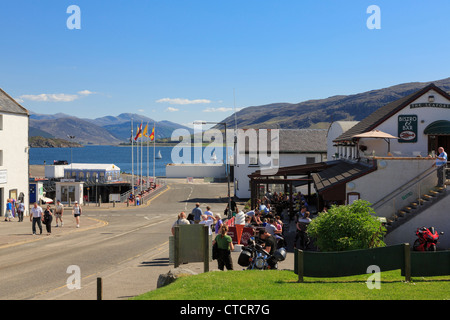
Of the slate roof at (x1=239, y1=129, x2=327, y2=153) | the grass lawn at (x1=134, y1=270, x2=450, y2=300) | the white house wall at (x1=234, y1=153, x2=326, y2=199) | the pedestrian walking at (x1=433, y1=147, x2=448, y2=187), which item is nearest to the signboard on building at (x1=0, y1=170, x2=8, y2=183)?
the grass lawn at (x1=134, y1=270, x2=450, y2=300)

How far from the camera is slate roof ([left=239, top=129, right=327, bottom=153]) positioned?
58894 millimetres

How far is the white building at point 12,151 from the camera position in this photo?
121 feet

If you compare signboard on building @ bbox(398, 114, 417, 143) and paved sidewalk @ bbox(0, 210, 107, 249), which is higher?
signboard on building @ bbox(398, 114, 417, 143)

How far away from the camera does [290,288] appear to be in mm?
10656

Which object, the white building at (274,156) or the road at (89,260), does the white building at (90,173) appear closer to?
the white building at (274,156)

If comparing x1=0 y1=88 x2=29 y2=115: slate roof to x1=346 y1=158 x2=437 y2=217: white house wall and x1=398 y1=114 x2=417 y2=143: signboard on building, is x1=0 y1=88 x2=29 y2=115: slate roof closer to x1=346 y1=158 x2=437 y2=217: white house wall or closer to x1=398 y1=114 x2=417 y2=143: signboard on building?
x1=346 y1=158 x2=437 y2=217: white house wall

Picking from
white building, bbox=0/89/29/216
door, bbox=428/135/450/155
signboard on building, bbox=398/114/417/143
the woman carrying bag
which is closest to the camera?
the woman carrying bag

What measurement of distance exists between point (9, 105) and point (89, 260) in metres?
24.1

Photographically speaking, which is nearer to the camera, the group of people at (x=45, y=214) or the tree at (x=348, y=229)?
the tree at (x=348, y=229)

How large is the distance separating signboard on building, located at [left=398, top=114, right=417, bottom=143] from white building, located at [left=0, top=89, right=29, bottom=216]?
29254 mm

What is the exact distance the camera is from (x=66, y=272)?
16672 mm

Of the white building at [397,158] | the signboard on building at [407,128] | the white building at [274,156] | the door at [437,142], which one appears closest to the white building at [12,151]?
the white building at [397,158]
